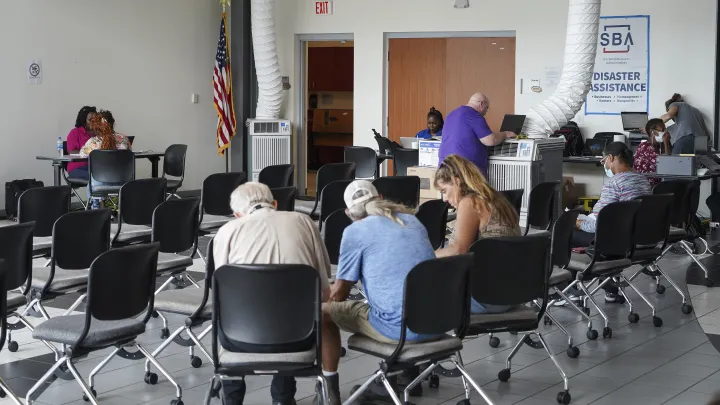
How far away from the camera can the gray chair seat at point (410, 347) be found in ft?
13.6

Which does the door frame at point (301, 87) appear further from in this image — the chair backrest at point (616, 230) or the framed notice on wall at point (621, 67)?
the chair backrest at point (616, 230)

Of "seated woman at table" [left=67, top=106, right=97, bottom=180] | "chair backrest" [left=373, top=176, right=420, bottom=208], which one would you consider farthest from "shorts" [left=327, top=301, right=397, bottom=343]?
"seated woman at table" [left=67, top=106, right=97, bottom=180]

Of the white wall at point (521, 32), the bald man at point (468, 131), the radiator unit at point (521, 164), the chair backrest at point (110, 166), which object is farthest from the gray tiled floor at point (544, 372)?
the white wall at point (521, 32)

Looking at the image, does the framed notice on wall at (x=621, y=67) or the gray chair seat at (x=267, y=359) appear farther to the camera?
the framed notice on wall at (x=621, y=67)

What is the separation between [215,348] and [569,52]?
23.1 ft

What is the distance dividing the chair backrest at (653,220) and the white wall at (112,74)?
7.71 meters

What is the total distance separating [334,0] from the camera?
13.8 metres

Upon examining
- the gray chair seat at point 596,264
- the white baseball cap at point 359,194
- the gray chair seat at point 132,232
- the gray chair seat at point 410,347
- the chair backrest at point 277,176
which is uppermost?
the white baseball cap at point 359,194

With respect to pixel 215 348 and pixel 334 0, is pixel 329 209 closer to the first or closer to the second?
pixel 215 348

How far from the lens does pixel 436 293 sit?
4.12 m

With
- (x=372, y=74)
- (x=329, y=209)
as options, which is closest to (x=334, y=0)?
(x=372, y=74)

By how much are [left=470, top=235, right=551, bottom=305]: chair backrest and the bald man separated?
4.35 metres

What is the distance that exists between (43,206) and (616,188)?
13.6 feet

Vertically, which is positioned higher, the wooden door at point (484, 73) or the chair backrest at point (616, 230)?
the wooden door at point (484, 73)
